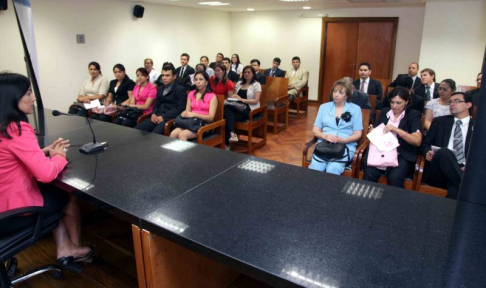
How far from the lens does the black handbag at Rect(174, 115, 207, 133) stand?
3848 mm

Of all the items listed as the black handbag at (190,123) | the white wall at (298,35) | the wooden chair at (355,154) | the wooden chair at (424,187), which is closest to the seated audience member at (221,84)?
the black handbag at (190,123)

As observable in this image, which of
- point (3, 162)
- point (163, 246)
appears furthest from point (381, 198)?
point (3, 162)

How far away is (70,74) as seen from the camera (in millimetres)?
6281

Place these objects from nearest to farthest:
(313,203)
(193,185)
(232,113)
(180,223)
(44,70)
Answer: (180,223), (313,203), (193,185), (232,113), (44,70)

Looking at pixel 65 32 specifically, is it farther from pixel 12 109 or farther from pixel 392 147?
pixel 392 147

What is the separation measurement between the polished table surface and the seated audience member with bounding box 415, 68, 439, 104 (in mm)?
3876

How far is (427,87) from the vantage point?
491 centimetres

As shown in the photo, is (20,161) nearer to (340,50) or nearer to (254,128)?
(254,128)

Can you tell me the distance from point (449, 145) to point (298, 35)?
22.2 ft

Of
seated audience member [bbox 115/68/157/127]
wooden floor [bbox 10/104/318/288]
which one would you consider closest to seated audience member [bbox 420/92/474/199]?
wooden floor [bbox 10/104/318/288]

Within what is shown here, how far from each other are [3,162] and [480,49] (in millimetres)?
7293

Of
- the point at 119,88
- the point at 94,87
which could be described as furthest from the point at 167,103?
the point at 94,87

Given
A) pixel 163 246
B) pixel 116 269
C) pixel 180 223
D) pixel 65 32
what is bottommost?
pixel 116 269

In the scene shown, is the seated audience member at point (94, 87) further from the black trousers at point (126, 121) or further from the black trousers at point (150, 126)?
the black trousers at point (150, 126)
